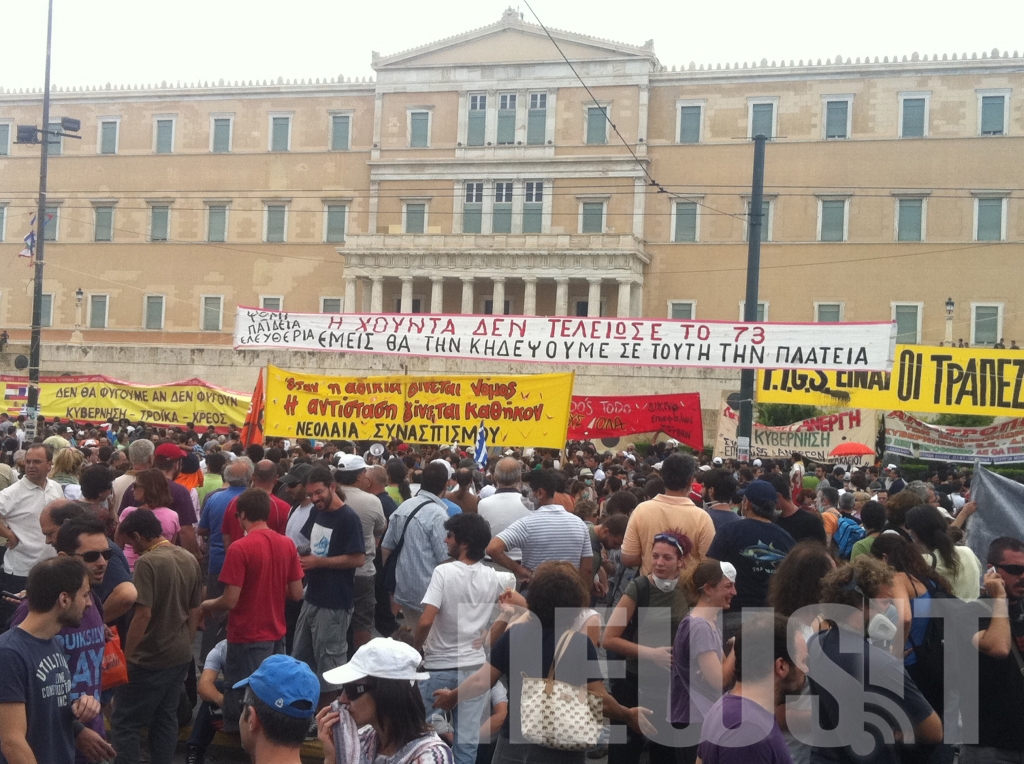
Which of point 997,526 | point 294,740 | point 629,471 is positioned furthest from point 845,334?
point 294,740

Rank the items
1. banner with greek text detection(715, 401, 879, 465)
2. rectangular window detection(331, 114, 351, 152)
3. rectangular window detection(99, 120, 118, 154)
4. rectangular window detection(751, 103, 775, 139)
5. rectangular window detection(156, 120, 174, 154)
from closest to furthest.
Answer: banner with greek text detection(715, 401, 879, 465) → rectangular window detection(751, 103, 775, 139) → rectangular window detection(331, 114, 351, 152) → rectangular window detection(156, 120, 174, 154) → rectangular window detection(99, 120, 118, 154)

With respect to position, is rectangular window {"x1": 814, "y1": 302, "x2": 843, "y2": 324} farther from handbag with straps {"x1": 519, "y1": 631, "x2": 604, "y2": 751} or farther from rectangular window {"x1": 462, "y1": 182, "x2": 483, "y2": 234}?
handbag with straps {"x1": 519, "y1": 631, "x2": 604, "y2": 751}

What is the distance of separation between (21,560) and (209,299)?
4173 centimetres

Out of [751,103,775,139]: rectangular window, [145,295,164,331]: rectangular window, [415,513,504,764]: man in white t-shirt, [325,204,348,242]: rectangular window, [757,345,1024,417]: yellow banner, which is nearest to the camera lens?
[415,513,504,764]: man in white t-shirt

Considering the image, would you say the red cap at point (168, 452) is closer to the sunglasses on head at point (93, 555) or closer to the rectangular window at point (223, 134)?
the sunglasses on head at point (93, 555)

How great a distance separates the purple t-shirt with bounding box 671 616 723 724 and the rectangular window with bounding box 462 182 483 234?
1579 inches

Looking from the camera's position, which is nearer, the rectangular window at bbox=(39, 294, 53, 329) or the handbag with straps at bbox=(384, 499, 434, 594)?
the handbag with straps at bbox=(384, 499, 434, 594)

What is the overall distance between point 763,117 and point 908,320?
9.35 metres

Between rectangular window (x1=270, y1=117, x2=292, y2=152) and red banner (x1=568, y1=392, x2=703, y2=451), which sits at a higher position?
rectangular window (x1=270, y1=117, x2=292, y2=152)

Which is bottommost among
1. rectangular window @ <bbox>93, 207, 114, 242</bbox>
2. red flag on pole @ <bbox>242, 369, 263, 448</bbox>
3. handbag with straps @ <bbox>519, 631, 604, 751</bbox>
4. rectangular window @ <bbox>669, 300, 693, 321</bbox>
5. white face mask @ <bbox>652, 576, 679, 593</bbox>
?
handbag with straps @ <bbox>519, 631, 604, 751</bbox>

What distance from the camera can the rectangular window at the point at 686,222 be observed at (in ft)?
139

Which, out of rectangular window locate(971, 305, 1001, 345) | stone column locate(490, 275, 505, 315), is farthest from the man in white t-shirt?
rectangular window locate(971, 305, 1001, 345)

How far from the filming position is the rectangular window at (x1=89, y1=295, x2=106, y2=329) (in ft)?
157

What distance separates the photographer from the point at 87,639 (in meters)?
4.18
